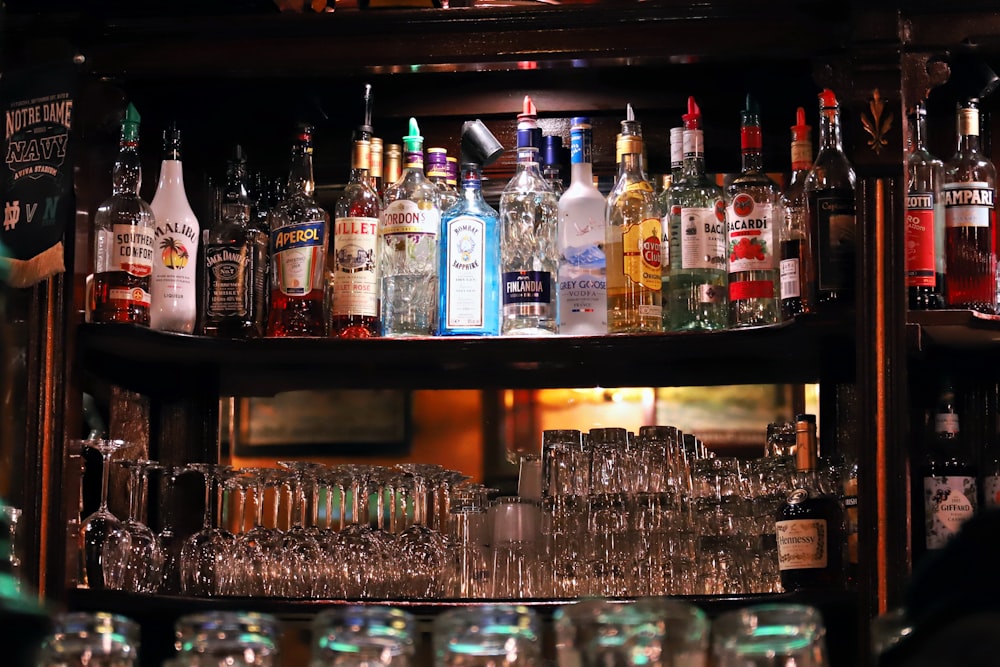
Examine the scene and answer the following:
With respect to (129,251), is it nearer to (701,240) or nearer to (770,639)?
(701,240)

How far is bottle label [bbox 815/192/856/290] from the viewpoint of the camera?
213 cm

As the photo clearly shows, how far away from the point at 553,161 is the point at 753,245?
0.41 m

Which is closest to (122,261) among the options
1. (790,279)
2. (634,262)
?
(634,262)

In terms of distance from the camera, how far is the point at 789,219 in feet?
7.42

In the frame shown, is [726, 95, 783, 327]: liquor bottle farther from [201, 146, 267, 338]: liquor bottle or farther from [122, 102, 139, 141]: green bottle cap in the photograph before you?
[122, 102, 139, 141]: green bottle cap

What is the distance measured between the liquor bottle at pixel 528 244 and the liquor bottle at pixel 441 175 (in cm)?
11

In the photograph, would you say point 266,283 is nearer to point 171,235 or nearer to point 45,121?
point 171,235

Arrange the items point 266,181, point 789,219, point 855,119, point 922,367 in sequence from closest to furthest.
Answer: point 855,119 → point 789,219 → point 922,367 → point 266,181

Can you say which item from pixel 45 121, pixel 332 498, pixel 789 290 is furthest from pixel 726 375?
pixel 45 121

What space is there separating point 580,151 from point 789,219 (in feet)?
1.27

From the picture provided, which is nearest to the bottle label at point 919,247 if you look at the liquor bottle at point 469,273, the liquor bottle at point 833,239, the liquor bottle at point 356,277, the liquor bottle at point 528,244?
the liquor bottle at point 833,239

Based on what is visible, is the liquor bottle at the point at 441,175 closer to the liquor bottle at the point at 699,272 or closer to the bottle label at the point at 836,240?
the liquor bottle at the point at 699,272

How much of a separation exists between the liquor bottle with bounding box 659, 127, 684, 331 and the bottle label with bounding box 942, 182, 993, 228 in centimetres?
45

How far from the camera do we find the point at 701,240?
2291mm
